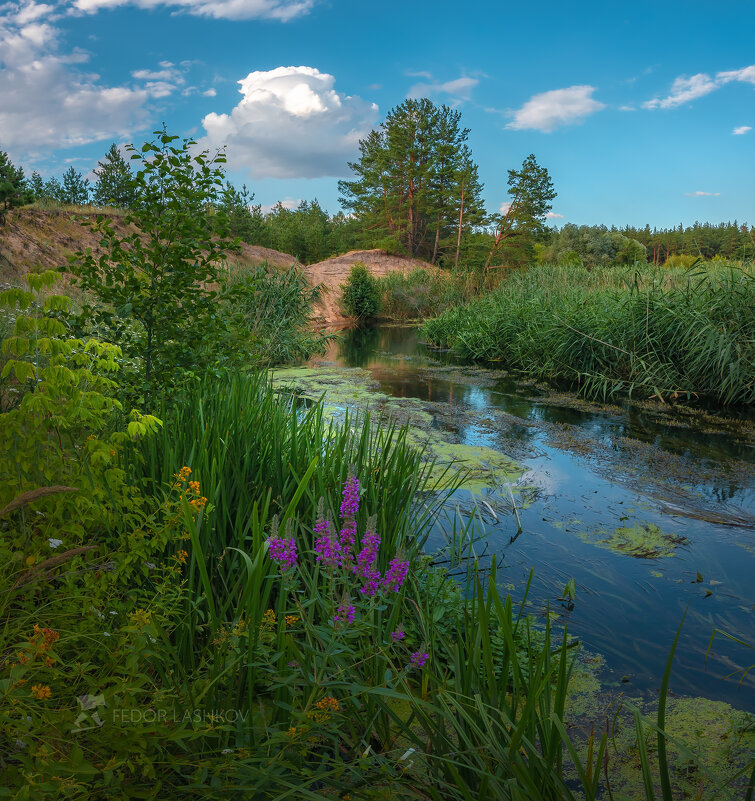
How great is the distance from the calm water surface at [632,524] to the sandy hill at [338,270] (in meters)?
11.1

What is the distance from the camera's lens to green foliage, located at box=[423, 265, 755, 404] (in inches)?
269

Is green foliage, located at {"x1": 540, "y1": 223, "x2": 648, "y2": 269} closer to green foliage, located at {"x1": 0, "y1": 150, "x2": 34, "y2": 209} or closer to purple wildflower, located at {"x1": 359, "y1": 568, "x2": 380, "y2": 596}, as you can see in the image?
green foliage, located at {"x1": 0, "y1": 150, "x2": 34, "y2": 209}

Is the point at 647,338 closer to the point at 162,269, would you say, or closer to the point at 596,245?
the point at 162,269

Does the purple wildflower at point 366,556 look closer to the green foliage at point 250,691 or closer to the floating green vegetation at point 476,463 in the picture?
the green foliage at point 250,691

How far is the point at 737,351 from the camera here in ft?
21.8

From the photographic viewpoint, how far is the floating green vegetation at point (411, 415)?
4.46 m

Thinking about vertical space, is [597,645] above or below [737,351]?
below

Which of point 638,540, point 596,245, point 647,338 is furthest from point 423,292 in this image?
point 596,245

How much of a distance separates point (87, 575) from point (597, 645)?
205 centimetres

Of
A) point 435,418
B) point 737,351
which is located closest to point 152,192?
point 435,418

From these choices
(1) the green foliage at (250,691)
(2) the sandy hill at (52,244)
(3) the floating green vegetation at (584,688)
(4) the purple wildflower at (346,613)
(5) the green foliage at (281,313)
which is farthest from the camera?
(2) the sandy hill at (52,244)

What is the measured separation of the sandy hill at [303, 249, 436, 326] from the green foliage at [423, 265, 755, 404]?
7.73 m

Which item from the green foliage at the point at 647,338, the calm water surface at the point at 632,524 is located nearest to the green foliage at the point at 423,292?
the green foliage at the point at 647,338

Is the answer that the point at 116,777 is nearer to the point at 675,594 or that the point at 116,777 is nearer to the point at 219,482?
the point at 219,482
